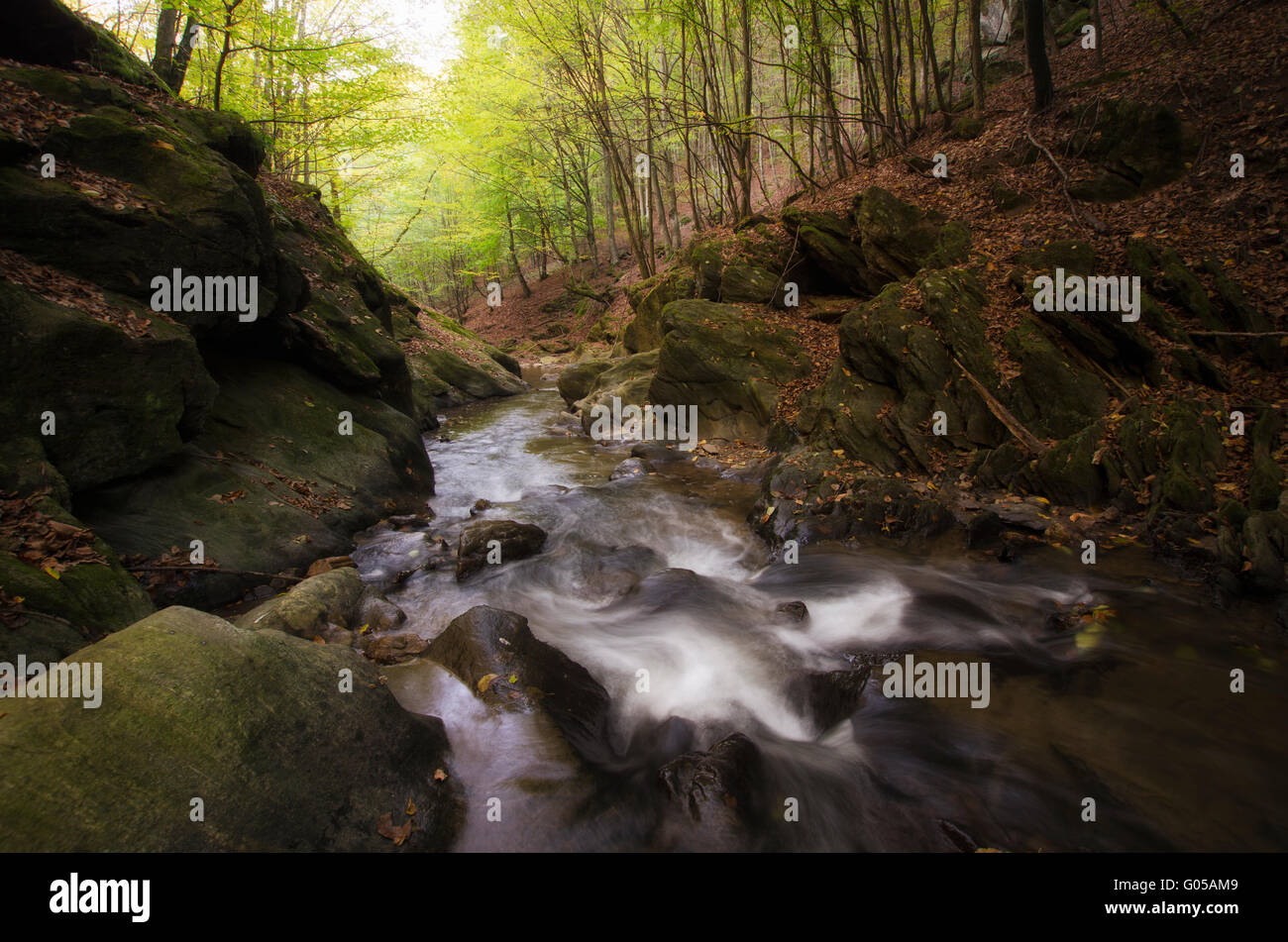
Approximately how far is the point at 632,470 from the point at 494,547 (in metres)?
4.42

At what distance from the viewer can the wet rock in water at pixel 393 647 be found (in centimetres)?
496

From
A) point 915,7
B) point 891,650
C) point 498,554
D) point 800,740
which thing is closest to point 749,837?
point 800,740

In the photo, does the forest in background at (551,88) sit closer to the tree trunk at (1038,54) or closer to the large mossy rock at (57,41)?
the tree trunk at (1038,54)

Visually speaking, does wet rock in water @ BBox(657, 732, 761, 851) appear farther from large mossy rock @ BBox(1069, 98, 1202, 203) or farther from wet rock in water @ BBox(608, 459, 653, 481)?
large mossy rock @ BBox(1069, 98, 1202, 203)

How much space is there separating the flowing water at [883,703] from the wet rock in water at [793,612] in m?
0.09

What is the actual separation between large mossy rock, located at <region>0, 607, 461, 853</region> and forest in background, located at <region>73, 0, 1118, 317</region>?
10161 millimetres

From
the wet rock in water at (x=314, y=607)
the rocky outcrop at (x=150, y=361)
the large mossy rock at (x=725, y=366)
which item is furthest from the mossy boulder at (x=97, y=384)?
the large mossy rock at (x=725, y=366)

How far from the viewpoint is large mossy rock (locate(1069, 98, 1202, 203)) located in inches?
392

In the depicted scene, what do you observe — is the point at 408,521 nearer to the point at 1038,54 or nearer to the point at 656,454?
the point at 656,454

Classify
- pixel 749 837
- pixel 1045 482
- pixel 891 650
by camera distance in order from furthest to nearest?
pixel 1045 482
pixel 891 650
pixel 749 837

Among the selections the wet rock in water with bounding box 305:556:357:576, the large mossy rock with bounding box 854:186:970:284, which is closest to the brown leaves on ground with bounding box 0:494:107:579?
the wet rock in water with bounding box 305:556:357:576

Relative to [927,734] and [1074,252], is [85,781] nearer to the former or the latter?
[927,734]

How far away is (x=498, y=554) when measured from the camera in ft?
24.6

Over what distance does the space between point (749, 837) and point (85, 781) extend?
3.14m
